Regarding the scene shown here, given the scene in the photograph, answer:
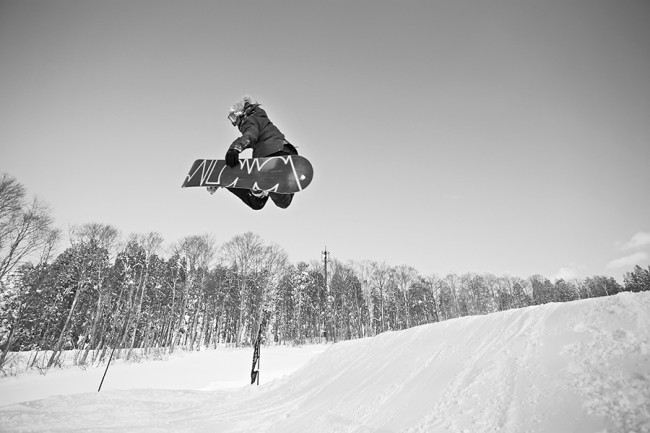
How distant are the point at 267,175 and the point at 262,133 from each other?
0.73 m

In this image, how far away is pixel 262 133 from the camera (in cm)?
415

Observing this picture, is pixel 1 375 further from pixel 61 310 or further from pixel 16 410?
pixel 16 410

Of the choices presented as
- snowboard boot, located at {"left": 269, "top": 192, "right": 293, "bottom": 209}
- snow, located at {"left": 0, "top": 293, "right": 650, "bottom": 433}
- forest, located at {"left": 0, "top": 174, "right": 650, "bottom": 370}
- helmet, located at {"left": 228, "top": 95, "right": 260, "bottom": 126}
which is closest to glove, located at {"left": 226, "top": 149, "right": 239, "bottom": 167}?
snowboard boot, located at {"left": 269, "top": 192, "right": 293, "bottom": 209}

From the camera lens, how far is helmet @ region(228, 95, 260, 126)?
4191 millimetres

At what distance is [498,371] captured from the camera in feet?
8.64

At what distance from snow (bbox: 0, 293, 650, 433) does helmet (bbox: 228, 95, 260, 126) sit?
418 cm

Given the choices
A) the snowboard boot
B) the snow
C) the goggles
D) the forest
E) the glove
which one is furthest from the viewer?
the forest

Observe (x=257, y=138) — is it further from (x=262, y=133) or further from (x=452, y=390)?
(x=452, y=390)

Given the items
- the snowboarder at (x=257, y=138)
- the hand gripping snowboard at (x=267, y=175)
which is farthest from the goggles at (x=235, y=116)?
the hand gripping snowboard at (x=267, y=175)

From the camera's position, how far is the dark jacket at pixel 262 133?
156 inches

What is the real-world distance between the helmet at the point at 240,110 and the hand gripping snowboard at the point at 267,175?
0.66 meters

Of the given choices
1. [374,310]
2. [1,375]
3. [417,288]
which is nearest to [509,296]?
[417,288]

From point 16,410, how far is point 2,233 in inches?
593

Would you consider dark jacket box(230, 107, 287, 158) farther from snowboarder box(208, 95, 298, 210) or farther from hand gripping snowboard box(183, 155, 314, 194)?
hand gripping snowboard box(183, 155, 314, 194)
